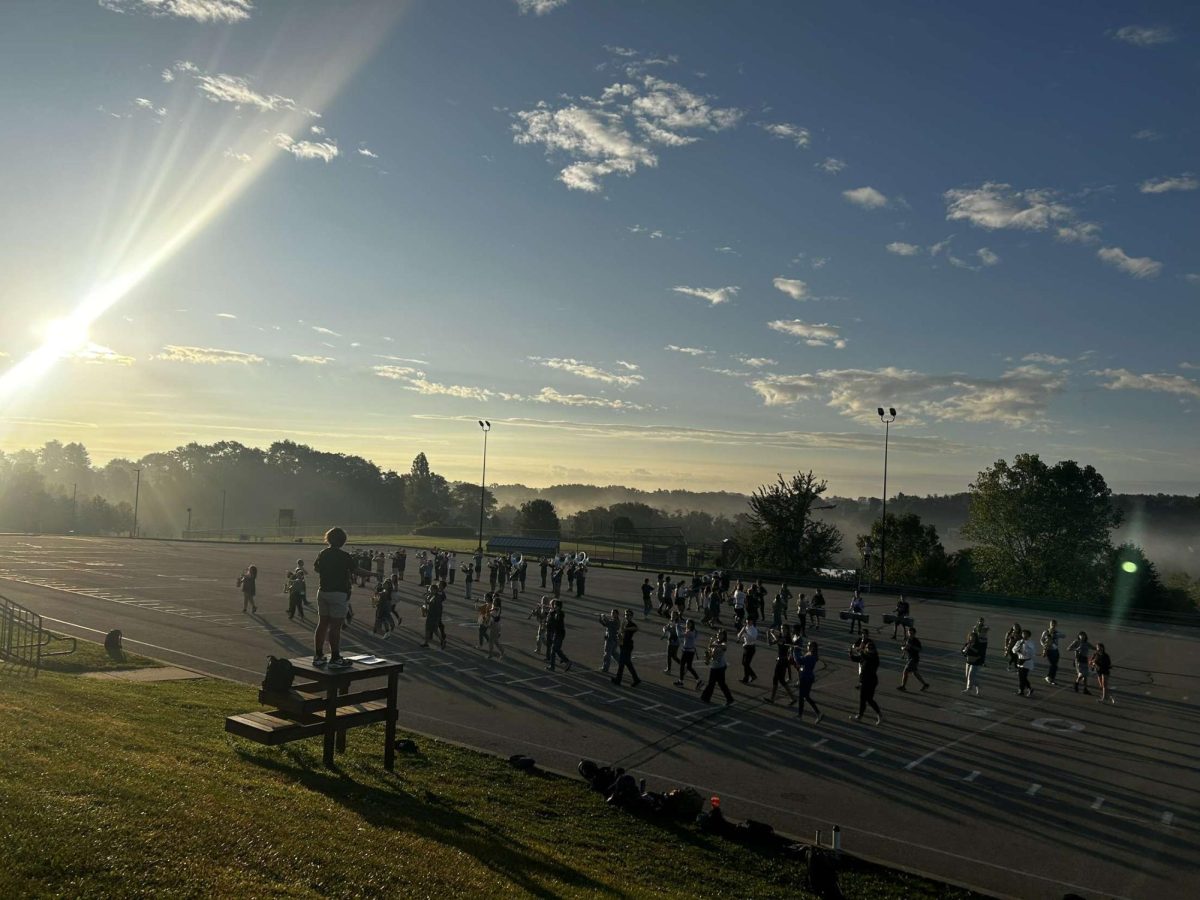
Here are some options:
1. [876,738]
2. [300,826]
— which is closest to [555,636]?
[876,738]

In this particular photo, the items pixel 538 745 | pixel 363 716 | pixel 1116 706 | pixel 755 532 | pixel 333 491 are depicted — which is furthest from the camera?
pixel 333 491

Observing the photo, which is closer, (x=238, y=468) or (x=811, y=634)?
(x=811, y=634)

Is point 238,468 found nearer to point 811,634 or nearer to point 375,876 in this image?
point 811,634

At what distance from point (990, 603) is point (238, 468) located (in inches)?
6237

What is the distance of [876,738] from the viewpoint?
16.0 metres

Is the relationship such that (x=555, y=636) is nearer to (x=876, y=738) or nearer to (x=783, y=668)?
(x=783, y=668)

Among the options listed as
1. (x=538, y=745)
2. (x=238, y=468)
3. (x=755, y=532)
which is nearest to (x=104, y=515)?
(x=238, y=468)

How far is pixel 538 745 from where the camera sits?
14.4 m

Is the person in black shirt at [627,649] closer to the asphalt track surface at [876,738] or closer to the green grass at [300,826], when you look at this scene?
the asphalt track surface at [876,738]

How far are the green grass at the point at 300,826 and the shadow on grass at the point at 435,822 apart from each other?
31 millimetres

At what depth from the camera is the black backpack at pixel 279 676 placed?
956 centimetres

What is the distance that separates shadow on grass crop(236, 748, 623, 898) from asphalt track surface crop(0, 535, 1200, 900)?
3.19 m

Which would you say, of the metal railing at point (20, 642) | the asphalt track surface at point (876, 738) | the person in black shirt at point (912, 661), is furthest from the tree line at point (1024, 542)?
the metal railing at point (20, 642)

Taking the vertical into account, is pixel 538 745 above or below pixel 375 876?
below
